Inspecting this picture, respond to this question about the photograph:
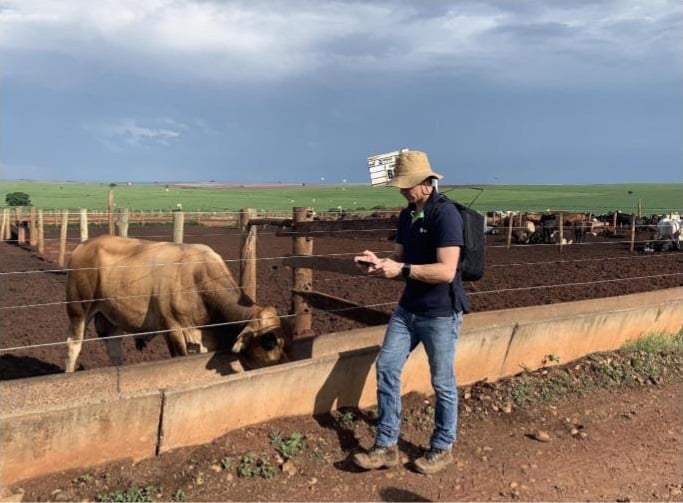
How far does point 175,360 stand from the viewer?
4906 mm

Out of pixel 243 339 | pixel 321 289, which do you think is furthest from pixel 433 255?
pixel 321 289

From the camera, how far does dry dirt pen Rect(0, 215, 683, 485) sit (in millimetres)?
3574

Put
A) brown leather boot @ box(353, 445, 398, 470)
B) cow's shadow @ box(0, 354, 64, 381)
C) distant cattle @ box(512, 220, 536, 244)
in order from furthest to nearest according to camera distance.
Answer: distant cattle @ box(512, 220, 536, 244)
cow's shadow @ box(0, 354, 64, 381)
brown leather boot @ box(353, 445, 398, 470)

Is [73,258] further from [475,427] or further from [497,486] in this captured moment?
[497,486]

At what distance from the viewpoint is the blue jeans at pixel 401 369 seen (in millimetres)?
3953

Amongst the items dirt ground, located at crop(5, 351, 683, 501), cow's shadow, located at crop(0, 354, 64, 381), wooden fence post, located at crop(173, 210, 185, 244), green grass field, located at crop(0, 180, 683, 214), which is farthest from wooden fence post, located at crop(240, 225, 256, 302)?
green grass field, located at crop(0, 180, 683, 214)

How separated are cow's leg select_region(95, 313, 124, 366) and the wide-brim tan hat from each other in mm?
4483

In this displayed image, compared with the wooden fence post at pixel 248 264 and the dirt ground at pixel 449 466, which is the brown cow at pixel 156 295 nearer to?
the wooden fence post at pixel 248 264

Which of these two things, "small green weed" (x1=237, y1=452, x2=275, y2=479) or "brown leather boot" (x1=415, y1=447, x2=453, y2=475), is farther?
"brown leather boot" (x1=415, y1=447, x2=453, y2=475)

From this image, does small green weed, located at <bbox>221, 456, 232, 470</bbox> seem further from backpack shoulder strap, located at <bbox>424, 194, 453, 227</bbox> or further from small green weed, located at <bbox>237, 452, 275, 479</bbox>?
backpack shoulder strap, located at <bbox>424, 194, 453, 227</bbox>

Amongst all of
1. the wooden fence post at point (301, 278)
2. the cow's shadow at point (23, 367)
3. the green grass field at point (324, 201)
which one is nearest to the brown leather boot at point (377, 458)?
the wooden fence post at point (301, 278)

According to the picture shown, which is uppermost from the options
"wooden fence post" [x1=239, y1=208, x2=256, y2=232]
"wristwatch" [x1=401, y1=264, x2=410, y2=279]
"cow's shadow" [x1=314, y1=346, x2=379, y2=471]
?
"wooden fence post" [x1=239, y1=208, x2=256, y2=232]

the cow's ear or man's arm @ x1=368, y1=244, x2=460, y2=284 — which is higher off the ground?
man's arm @ x1=368, y1=244, x2=460, y2=284

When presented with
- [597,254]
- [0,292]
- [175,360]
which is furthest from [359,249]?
[175,360]
